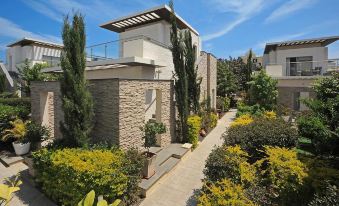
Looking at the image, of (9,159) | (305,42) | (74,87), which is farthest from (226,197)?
(305,42)

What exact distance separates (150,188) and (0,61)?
101 feet

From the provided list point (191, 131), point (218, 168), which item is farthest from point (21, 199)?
point (191, 131)

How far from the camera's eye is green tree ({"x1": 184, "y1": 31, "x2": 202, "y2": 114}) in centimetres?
1457

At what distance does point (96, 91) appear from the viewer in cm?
996

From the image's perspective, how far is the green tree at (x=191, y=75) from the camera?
14570 mm

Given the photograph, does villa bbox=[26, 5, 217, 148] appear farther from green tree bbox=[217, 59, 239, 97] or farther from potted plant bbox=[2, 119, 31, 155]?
green tree bbox=[217, 59, 239, 97]

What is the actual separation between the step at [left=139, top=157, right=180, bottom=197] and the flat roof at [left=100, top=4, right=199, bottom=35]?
10.4 metres

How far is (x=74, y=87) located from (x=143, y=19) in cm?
1101

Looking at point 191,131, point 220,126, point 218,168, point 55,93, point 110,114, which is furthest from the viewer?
point 220,126

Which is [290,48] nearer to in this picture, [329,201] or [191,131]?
[191,131]

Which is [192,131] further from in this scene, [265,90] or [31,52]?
[31,52]

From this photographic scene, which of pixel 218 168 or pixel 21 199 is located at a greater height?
pixel 218 168

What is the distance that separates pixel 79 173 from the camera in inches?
269

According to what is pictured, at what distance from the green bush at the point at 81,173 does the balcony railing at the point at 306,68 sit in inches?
738
